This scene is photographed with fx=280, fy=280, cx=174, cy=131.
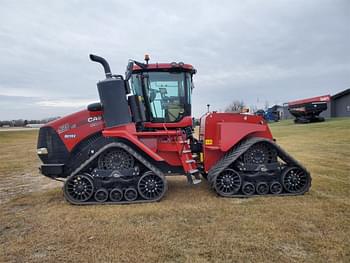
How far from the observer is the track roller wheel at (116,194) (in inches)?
209

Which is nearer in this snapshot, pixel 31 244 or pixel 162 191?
pixel 31 244

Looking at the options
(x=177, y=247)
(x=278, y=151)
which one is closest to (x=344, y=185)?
(x=278, y=151)

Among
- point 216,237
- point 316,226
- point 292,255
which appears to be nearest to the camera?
point 292,255

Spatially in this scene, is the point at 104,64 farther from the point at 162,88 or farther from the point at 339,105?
the point at 339,105

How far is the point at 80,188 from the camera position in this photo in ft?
17.3

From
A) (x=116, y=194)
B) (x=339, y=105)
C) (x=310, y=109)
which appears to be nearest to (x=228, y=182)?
(x=116, y=194)

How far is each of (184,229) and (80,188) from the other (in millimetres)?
2332

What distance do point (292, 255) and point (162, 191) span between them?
2680 mm

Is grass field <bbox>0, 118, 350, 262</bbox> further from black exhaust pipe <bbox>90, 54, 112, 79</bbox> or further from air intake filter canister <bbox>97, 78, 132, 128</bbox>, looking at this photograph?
black exhaust pipe <bbox>90, 54, 112, 79</bbox>

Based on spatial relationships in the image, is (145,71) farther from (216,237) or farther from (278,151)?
(216,237)

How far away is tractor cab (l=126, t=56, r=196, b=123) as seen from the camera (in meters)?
5.89

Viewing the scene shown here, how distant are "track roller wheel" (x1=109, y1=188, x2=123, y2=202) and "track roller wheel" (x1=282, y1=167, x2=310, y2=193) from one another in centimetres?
318

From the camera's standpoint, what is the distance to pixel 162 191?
5344 mm

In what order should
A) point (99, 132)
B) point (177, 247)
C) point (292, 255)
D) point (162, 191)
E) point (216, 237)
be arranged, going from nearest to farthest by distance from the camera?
point (292, 255), point (177, 247), point (216, 237), point (162, 191), point (99, 132)
